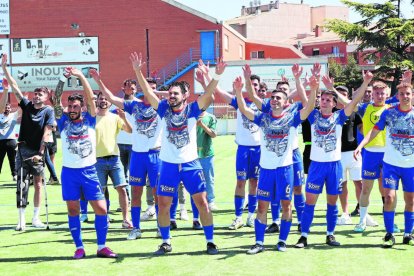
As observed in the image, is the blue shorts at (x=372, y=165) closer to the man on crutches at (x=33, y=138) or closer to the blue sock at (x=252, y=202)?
the blue sock at (x=252, y=202)

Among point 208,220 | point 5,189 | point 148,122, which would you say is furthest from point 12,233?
point 5,189

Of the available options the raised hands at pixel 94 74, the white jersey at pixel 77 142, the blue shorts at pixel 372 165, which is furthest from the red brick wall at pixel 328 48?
the white jersey at pixel 77 142

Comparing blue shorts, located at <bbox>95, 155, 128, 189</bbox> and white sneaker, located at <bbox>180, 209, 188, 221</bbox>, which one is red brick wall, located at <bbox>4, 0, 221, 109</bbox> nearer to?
white sneaker, located at <bbox>180, 209, 188, 221</bbox>

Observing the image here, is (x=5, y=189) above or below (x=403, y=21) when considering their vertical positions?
below

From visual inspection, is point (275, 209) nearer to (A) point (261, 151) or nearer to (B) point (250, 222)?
(B) point (250, 222)

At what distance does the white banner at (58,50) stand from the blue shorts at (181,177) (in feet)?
148

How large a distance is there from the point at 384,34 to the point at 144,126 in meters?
38.3

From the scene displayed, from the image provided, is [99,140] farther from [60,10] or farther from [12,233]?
[60,10]

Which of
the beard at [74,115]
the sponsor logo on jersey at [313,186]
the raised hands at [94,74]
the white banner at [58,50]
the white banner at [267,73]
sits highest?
the white banner at [58,50]

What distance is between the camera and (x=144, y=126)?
356 inches

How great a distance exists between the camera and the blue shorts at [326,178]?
8.20 m

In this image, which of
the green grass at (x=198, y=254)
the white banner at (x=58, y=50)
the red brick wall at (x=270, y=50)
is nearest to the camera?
the green grass at (x=198, y=254)

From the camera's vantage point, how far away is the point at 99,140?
9.70 m

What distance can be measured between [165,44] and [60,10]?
969cm
